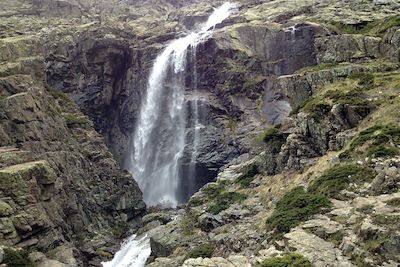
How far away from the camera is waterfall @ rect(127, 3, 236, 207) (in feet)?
217

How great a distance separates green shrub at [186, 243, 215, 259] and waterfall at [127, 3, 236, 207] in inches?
1211

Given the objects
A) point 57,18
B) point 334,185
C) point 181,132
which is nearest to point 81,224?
point 181,132

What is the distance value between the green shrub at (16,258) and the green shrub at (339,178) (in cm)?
2221

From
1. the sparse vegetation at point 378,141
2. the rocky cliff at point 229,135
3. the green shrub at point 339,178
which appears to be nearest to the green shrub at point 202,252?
the rocky cliff at point 229,135

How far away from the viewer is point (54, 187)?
151 feet

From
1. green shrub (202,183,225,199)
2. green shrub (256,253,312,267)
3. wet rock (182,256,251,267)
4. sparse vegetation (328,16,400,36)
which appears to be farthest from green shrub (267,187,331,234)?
sparse vegetation (328,16,400,36)

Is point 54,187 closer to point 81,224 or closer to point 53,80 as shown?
point 81,224

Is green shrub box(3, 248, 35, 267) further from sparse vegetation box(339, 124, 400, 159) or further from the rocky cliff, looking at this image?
sparse vegetation box(339, 124, 400, 159)

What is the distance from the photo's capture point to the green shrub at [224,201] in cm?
3859

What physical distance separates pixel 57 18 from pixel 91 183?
2251 inches

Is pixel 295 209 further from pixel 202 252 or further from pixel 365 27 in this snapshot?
pixel 365 27

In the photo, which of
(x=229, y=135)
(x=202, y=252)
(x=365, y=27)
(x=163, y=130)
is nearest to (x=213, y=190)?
(x=202, y=252)

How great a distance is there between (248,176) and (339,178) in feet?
50.5

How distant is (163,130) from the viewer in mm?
71688
